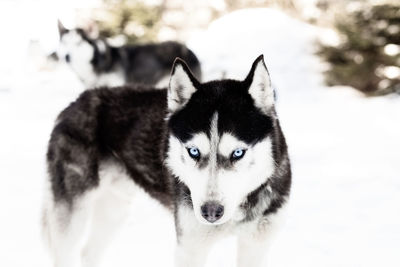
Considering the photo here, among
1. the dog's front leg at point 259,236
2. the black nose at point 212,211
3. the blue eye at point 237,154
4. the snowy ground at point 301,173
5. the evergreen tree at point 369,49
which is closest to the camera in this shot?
the black nose at point 212,211

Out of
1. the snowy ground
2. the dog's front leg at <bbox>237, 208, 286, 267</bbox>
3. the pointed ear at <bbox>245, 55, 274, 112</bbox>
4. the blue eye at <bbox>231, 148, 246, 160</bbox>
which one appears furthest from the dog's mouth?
the snowy ground

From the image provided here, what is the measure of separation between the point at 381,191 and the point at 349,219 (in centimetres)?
71

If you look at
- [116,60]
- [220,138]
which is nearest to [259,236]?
[220,138]

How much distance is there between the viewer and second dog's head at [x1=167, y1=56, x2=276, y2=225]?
2.26 metres

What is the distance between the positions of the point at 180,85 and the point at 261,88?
40 cm

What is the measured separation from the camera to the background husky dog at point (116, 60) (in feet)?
28.9

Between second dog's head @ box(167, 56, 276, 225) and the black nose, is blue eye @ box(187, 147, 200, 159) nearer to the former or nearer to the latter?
second dog's head @ box(167, 56, 276, 225)

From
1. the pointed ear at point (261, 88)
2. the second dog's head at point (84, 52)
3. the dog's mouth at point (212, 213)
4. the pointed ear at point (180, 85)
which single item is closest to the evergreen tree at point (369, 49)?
the second dog's head at point (84, 52)

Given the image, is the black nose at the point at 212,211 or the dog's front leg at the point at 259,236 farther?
the dog's front leg at the point at 259,236

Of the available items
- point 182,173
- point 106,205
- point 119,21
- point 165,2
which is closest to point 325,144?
point 106,205

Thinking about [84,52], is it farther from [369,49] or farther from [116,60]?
[369,49]

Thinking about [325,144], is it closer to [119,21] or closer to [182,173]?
[182,173]

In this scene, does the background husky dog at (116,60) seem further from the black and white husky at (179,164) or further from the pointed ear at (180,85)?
the pointed ear at (180,85)

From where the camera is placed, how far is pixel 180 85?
8.42ft
